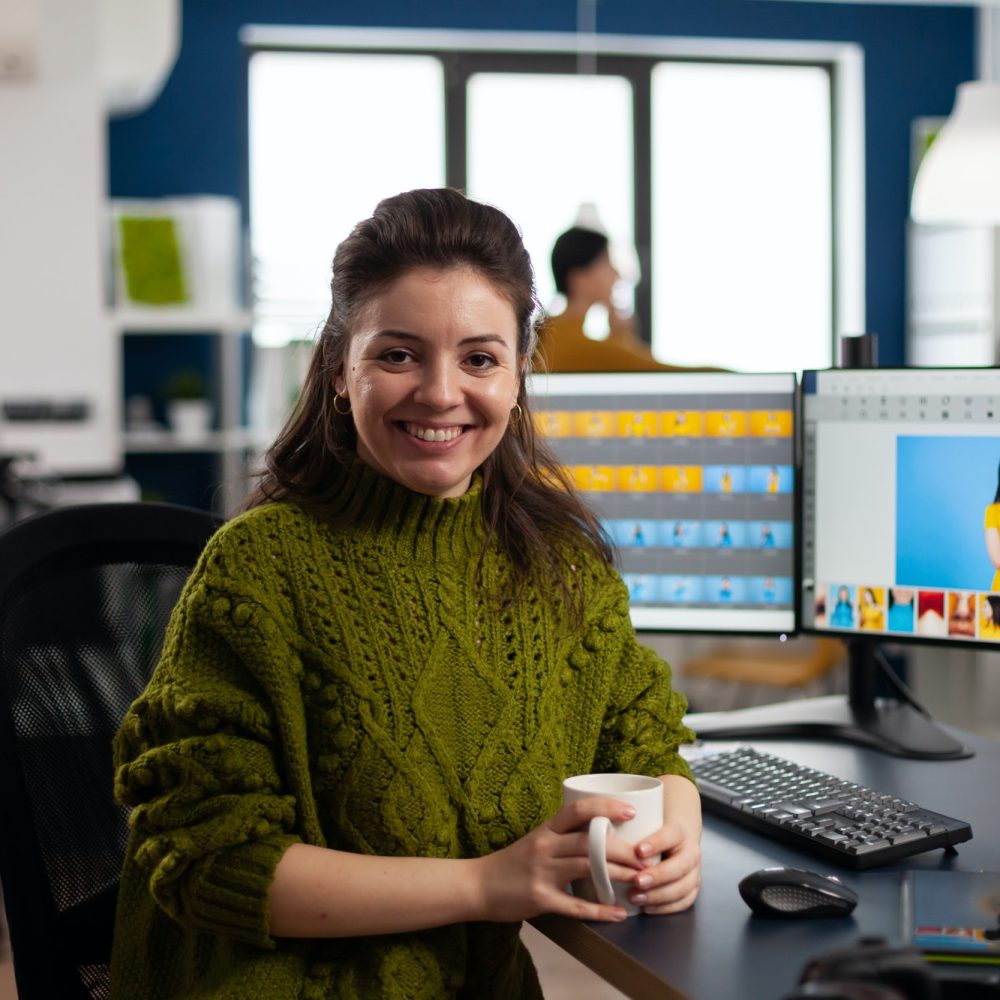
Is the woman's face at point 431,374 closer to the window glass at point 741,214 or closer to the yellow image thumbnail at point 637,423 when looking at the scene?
the yellow image thumbnail at point 637,423

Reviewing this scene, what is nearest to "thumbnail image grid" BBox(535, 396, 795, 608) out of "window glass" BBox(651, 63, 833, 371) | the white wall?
the white wall

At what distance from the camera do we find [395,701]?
123 cm

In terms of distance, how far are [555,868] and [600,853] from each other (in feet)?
0.18

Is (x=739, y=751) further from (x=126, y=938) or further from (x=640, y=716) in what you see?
(x=126, y=938)

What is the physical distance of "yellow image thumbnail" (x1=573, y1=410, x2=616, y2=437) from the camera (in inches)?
74.0

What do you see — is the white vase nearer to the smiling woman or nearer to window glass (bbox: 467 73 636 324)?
window glass (bbox: 467 73 636 324)

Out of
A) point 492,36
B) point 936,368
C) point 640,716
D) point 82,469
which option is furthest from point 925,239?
point 640,716

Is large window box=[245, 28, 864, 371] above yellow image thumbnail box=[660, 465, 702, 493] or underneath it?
above

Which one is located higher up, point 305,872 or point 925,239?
point 925,239

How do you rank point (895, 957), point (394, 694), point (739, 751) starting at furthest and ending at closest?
point (739, 751) < point (394, 694) < point (895, 957)

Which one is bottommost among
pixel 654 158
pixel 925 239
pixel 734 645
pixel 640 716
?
pixel 734 645

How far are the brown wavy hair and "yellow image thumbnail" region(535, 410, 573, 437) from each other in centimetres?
39

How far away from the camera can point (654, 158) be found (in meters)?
6.05

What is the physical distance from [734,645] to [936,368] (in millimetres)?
3213
